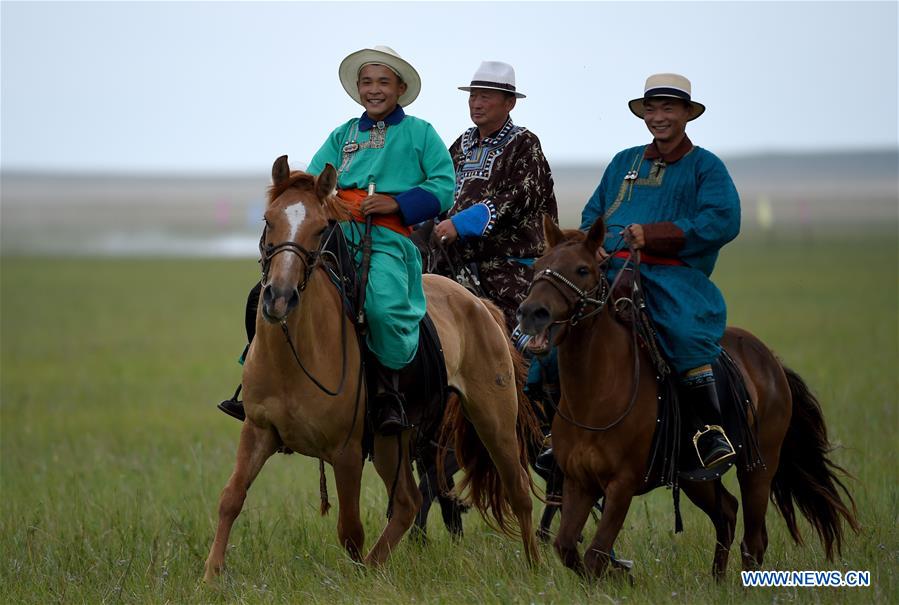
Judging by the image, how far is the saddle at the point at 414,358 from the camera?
763 centimetres

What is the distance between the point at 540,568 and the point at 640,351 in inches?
52.8

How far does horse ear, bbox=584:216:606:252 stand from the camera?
714 cm

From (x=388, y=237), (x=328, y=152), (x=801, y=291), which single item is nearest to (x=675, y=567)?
(x=388, y=237)

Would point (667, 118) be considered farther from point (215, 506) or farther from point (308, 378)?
point (215, 506)

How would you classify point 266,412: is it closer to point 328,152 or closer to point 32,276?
point 328,152

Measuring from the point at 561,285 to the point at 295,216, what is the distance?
4.62 feet

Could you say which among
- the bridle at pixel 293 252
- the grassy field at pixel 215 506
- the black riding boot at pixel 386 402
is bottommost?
the grassy field at pixel 215 506

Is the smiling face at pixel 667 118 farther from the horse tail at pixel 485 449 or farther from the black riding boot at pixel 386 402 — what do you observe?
the black riding boot at pixel 386 402

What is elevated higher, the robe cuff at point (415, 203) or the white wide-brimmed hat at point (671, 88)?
the white wide-brimmed hat at point (671, 88)

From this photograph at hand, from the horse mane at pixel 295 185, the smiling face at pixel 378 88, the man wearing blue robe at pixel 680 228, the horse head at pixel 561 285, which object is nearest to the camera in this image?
the horse head at pixel 561 285

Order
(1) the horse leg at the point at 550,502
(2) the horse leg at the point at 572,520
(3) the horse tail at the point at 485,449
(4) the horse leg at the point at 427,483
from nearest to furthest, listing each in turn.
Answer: (2) the horse leg at the point at 572,520
(1) the horse leg at the point at 550,502
(3) the horse tail at the point at 485,449
(4) the horse leg at the point at 427,483

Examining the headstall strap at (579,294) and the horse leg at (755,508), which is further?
the horse leg at (755,508)

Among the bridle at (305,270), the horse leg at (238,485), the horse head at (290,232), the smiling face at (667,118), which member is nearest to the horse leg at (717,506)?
the smiling face at (667,118)

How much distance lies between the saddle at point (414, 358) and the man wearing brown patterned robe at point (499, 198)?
4.07ft
